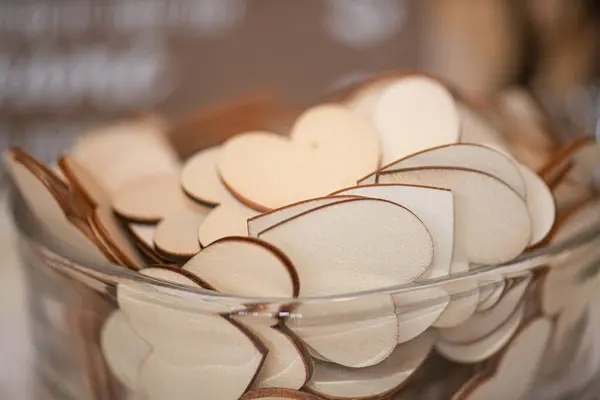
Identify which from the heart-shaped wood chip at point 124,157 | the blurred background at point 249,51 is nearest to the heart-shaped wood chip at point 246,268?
the heart-shaped wood chip at point 124,157

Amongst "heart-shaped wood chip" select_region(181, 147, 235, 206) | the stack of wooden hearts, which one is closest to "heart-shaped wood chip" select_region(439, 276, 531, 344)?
the stack of wooden hearts

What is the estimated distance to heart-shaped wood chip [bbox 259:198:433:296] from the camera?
23 cm

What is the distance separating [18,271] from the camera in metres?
0.51

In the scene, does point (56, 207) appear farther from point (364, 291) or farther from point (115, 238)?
point (364, 291)

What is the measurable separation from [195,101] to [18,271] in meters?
0.37

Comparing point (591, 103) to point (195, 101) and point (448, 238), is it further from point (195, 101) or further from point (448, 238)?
point (448, 238)

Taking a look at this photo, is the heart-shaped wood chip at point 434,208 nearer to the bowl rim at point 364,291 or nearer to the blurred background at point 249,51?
the bowl rim at point 364,291

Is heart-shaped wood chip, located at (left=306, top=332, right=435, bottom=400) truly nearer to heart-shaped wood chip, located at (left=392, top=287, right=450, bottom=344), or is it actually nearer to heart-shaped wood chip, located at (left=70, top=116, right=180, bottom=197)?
heart-shaped wood chip, located at (left=392, top=287, right=450, bottom=344)

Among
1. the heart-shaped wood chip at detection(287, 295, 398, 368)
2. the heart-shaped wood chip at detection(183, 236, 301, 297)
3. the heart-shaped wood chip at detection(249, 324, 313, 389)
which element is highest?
the heart-shaped wood chip at detection(183, 236, 301, 297)

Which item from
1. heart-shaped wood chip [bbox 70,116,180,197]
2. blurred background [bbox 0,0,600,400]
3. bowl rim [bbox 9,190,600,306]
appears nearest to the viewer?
bowl rim [bbox 9,190,600,306]

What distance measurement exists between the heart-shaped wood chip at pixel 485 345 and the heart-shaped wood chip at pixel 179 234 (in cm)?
10

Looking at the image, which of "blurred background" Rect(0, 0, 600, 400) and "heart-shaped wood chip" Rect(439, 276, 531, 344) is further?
"blurred background" Rect(0, 0, 600, 400)

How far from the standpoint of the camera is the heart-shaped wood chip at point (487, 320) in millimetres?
231

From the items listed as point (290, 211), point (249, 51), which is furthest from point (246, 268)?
point (249, 51)
